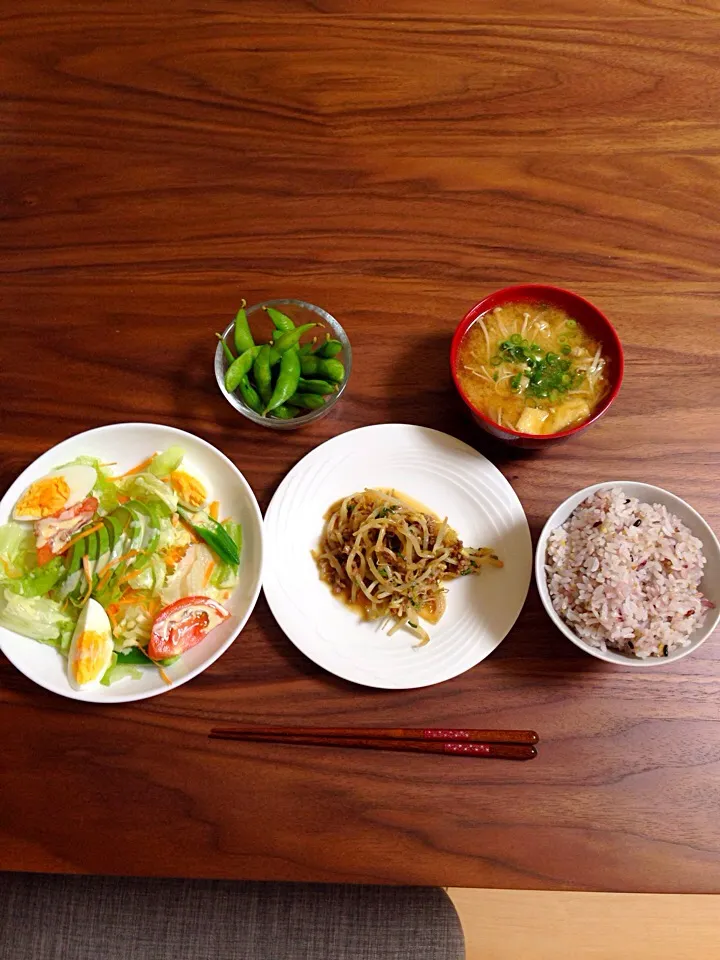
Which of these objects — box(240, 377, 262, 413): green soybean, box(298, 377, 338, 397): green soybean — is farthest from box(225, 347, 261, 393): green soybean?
box(298, 377, 338, 397): green soybean

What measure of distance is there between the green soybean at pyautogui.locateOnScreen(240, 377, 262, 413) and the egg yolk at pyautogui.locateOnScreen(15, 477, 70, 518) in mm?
417

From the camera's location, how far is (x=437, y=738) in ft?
4.98

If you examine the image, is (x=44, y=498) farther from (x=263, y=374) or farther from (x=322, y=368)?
(x=322, y=368)

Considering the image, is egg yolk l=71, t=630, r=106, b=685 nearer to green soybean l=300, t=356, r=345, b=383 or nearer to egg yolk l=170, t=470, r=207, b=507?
egg yolk l=170, t=470, r=207, b=507

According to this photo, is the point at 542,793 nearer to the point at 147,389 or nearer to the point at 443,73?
the point at 147,389

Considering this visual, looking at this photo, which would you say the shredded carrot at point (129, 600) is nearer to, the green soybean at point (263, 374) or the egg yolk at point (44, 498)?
the egg yolk at point (44, 498)

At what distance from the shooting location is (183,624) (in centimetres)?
155

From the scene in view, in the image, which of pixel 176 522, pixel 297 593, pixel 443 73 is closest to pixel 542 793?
pixel 297 593

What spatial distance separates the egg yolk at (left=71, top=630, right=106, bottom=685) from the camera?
152 centimetres

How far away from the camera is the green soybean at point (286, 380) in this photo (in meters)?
1.59

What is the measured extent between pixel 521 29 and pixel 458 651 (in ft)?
4.95

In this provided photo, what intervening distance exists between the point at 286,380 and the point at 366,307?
0.97 feet

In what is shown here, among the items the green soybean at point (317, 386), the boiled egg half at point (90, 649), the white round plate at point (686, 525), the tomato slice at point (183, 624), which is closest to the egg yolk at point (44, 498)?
the boiled egg half at point (90, 649)

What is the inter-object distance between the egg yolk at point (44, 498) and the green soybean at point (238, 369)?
1.32 ft
